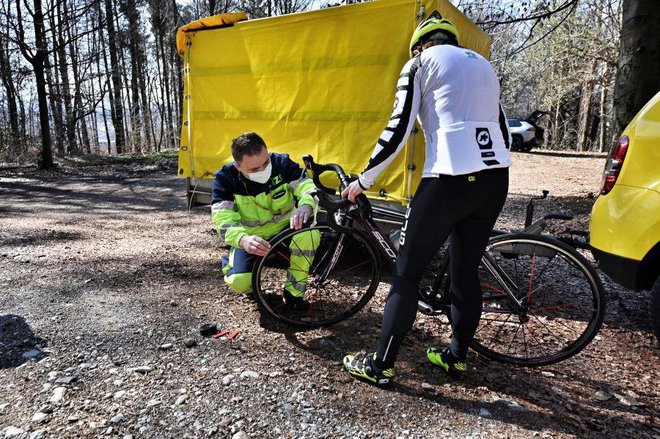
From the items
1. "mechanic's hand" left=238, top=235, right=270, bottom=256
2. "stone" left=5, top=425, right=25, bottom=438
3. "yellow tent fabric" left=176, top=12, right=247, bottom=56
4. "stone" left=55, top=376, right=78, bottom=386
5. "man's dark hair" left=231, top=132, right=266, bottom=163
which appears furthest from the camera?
"yellow tent fabric" left=176, top=12, right=247, bottom=56

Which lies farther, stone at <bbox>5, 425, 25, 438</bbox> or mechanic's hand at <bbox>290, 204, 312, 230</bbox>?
mechanic's hand at <bbox>290, 204, 312, 230</bbox>

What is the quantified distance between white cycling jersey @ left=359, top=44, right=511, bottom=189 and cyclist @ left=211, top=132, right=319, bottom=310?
1.15 metres

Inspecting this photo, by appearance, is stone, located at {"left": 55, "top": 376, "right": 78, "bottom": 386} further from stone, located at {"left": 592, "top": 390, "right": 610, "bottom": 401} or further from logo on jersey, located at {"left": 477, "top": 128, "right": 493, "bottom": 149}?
stone, located at {"left": 592, "top": 390, "right": 610, "bottom": 401}

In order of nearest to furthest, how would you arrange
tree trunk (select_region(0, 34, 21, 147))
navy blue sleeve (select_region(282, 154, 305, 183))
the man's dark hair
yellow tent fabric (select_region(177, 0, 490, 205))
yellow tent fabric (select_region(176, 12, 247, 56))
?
the man's dark hair < navy blue sleeve (select_region(282, 154, 305, 183)) < yellow tent fabric (select_region(177, 0, 490, 205)) < yellow tent fabric (select_region(176, 12, 247, 56)) < tree trunk (select_region(0, 34, 21, 147))

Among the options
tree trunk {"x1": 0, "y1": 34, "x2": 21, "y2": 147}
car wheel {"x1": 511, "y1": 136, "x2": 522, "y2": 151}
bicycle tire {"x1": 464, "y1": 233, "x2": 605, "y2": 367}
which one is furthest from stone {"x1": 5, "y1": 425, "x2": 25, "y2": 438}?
car wheel {"x1": 511, "y1": 136, "x2": 522, "y2": 151}

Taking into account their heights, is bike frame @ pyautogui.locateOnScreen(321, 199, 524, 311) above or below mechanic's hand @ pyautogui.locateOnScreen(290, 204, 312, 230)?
below

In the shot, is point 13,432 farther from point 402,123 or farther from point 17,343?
point 402,123

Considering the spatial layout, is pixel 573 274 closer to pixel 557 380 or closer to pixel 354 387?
pixel 557 380

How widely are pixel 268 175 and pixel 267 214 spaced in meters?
0.33

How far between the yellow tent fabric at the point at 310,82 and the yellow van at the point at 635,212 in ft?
4.90

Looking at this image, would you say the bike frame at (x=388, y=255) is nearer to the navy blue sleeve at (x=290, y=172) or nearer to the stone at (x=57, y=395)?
the navy blue sleeve at (x=290, y=172)

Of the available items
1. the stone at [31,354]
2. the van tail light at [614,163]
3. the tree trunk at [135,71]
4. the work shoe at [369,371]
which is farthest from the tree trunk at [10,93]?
the van tail light at [614,163]

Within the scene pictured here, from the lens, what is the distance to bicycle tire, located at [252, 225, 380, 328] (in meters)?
3.04

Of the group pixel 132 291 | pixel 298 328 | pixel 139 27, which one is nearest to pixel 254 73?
pixel 132 291
